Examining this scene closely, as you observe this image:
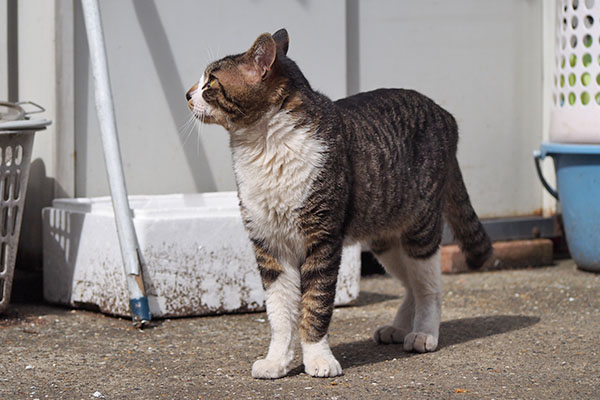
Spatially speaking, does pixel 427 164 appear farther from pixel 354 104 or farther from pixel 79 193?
pixel 79 193

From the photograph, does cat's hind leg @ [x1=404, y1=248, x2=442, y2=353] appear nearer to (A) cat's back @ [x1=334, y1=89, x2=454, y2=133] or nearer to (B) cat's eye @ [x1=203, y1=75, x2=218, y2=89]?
(A) cat's back @ [x1=334, y1=89, x2=454, y2=133]

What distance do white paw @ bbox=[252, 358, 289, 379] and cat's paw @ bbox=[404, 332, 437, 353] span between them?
62cm

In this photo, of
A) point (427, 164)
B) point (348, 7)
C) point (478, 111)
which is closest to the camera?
point (427, 164)

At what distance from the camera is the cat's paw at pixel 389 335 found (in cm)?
381

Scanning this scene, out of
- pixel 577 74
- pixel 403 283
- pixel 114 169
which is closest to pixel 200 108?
pixel 114 169

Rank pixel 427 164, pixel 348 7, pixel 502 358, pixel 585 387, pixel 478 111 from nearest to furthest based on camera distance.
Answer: pixel 585 387
pixel 502 358
pixel 427 164
pixel 348 7
pixel 478 111

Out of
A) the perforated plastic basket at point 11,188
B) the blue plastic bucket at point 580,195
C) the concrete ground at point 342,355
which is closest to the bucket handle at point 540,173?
the blue plastic bucket at point 580,195

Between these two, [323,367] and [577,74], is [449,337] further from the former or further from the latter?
[577,74]

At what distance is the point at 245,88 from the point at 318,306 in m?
0.83

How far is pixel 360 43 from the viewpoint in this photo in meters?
5.34

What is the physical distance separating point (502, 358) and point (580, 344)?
42 centimetres

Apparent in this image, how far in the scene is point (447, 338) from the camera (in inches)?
154

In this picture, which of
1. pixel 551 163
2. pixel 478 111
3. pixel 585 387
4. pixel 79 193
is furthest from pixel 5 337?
pixel 551 163

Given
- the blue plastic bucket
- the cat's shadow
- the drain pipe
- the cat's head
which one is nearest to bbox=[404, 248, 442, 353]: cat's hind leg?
the cat's shadow
